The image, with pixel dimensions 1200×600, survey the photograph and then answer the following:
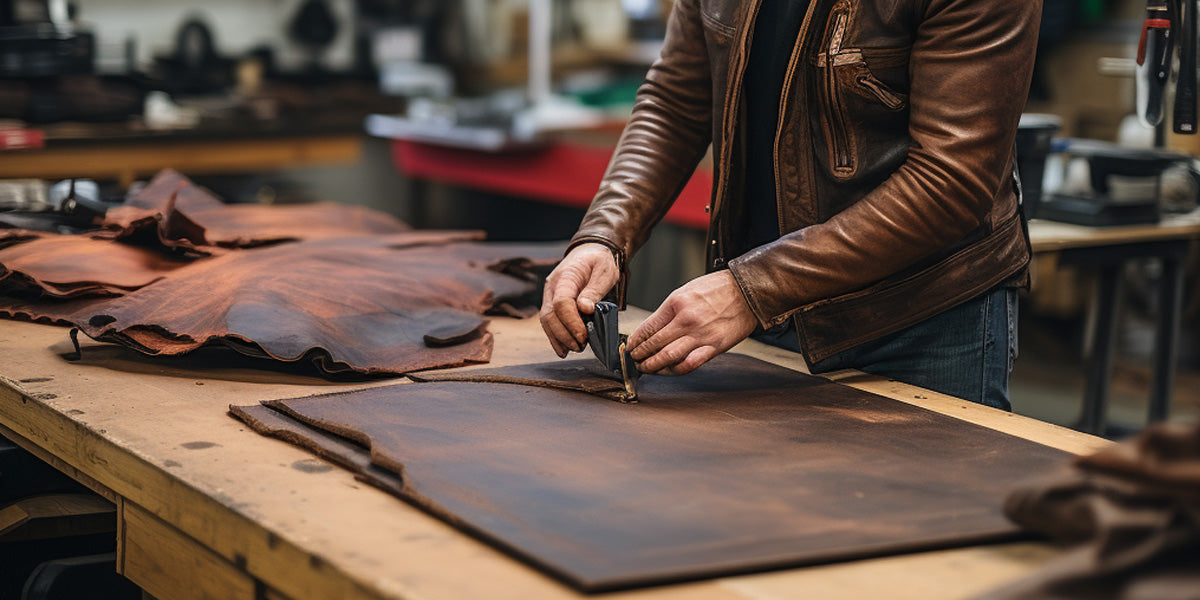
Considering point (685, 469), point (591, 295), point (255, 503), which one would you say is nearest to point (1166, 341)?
point (591, 295)

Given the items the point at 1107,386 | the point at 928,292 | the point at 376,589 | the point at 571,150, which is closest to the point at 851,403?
the point at 928,292

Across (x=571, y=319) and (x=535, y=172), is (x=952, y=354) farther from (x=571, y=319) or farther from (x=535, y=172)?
(x=535, y=172)

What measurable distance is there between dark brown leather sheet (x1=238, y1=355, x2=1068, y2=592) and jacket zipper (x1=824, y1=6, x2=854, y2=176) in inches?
11.4

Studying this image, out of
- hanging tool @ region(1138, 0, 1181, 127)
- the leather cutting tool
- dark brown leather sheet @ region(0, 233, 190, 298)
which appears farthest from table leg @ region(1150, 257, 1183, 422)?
dark brown leather sheet @ region(0, 233, 190, 298)

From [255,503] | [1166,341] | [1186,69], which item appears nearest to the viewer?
[255,503]

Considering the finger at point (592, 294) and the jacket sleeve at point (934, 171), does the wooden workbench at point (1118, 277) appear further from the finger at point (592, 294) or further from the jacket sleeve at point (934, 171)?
the finger at point (592, 294)

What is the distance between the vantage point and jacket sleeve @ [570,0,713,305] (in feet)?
6.07

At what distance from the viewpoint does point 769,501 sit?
1.12 metres

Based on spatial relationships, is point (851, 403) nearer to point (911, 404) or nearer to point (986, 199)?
point (911, 404)

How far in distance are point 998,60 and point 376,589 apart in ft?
3.21

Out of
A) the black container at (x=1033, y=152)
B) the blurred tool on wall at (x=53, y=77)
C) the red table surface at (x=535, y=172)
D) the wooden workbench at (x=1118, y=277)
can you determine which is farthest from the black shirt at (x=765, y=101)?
the blurred tool on wall at (x=53, y=77)

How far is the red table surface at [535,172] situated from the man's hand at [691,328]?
8.82 feet

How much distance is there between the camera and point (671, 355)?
153cm

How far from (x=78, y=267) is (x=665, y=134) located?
0.89 meters
